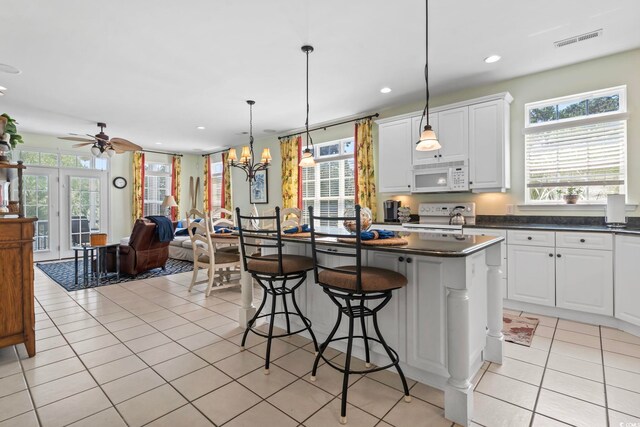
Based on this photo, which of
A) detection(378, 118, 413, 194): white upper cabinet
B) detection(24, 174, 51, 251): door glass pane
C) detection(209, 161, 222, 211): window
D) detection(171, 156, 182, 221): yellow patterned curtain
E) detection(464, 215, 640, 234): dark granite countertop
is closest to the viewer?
detection(464, 215, 640, 234): dark granite countertop

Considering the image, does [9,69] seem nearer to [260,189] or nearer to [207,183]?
[260,189]

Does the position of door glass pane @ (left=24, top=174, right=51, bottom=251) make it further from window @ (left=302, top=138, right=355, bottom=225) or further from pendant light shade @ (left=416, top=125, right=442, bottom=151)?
pendant light shade @ (left=416, top=125, right=442, bottom=151)

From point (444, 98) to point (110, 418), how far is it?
4.98m

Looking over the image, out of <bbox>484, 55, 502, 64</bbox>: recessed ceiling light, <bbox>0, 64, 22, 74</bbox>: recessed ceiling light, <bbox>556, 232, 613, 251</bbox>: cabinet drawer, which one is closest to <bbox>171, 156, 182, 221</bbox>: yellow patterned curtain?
<bbox>0, 64, 22, 74</bbox>: recessed ceiling light

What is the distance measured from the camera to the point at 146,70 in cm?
364

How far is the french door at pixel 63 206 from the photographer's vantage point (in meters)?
6.72

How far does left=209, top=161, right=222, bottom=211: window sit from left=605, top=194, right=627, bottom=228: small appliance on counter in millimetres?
7860

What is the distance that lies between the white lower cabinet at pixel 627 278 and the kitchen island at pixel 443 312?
1.53m

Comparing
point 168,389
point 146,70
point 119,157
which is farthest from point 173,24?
point 119,157

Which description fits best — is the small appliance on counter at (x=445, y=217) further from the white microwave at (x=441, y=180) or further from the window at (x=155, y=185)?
the window at (x=155, y=185)

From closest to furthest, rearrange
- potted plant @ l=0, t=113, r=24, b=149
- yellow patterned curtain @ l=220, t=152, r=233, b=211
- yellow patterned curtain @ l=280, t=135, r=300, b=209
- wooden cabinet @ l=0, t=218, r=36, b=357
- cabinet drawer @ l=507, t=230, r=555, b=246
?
wooden cabinet @ l=0, t=218, r=36, b=357
potted plant @ l=0, t=113, r=24, b=149
cabinet drawer @ l=507, t=230, r=555, b=246
yellow patterned curtain @ l=280, t=135, r=300, b=209
yellow patterned curtain @ l=220, t=152, r=233, b=211

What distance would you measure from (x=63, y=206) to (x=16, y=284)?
5.87 meters

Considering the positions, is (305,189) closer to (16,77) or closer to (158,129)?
(158,129)

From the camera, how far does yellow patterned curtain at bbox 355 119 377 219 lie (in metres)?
5.16
